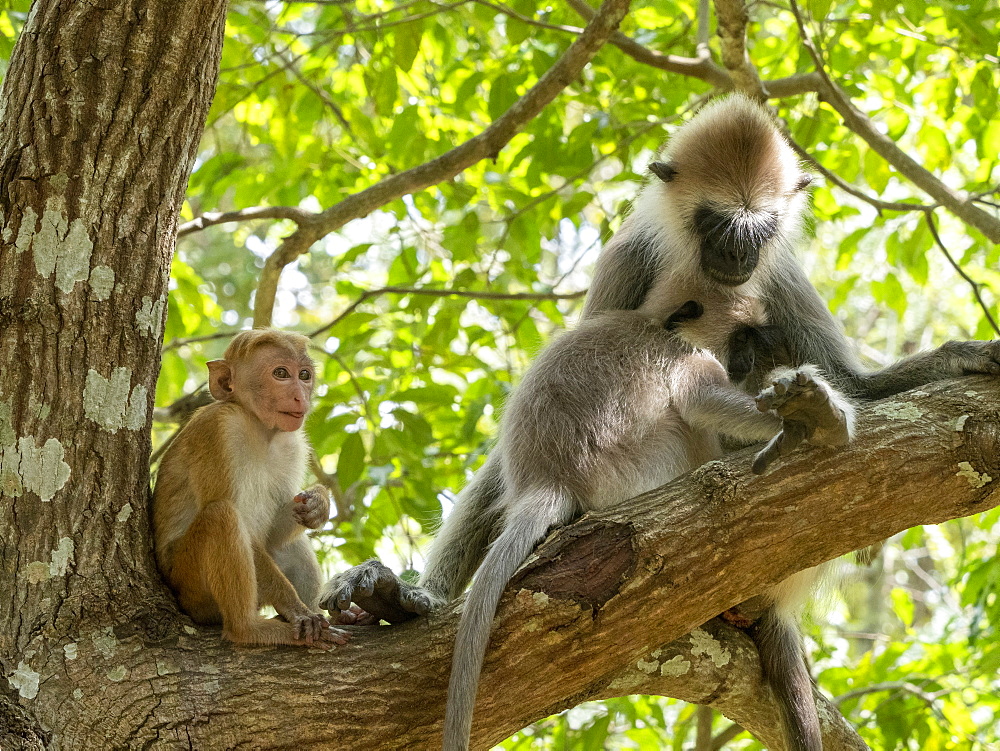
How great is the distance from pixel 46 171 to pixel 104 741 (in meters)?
1.73

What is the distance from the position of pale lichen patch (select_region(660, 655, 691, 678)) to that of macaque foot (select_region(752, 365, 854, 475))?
1046mm

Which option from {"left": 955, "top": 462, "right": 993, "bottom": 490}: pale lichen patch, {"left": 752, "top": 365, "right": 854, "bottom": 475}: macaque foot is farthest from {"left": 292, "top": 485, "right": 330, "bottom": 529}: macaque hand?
{"left": 955, "top": 462, "right": 993, "bottom": 490}: pale lichen patch

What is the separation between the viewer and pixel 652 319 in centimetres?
426

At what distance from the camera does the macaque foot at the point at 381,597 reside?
10.9 ft

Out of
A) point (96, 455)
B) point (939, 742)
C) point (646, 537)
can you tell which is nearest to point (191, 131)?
point (96, 455)

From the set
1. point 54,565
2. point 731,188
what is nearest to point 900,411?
point 731,188

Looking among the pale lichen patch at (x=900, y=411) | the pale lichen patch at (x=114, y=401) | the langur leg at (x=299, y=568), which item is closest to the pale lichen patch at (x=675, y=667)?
the pale lichen patch at (x=900, y=411)

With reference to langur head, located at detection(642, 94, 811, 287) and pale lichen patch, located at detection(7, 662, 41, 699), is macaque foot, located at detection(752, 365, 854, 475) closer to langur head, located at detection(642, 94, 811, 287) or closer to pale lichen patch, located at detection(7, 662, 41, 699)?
langur head, located at detection(642, 94, 811, 287)

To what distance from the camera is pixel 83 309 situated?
3082mm

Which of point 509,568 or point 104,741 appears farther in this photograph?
point 509,568

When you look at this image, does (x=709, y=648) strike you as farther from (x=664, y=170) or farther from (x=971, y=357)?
(x=664, y=170)

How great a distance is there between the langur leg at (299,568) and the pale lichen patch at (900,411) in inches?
84.9

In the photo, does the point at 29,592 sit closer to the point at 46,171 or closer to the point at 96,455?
the point at 96,455

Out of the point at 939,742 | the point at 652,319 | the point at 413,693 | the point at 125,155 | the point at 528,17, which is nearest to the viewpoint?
the point at 413,693
